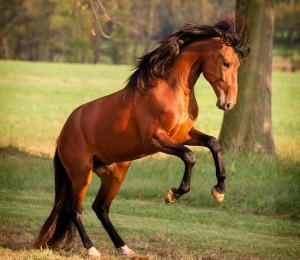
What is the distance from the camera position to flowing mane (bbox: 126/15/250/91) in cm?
849

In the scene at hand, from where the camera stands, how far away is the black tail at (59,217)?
29.9 feet

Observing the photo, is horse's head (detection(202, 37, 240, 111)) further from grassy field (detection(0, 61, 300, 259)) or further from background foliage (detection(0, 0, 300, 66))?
background foliage (detection(0, 0, 300, 66))

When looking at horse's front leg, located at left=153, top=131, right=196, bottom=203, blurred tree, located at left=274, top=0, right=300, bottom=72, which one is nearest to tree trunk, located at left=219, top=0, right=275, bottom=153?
horse's front leg, located at left=153, top=131, right=196, bottom=203

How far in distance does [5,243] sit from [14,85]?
109ft

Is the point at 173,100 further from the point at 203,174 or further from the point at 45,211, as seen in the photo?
the point at 203,174

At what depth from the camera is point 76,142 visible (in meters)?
8.97

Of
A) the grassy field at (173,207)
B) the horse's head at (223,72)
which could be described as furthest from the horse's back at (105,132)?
the grassy field at (173,207)

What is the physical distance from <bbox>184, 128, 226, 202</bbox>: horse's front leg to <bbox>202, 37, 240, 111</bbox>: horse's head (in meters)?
0.40

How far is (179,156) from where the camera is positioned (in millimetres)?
8133

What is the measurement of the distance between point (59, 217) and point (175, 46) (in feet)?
7.39

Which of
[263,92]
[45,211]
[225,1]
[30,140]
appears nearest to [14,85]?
[30,140]

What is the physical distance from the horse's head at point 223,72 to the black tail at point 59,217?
2026 mm

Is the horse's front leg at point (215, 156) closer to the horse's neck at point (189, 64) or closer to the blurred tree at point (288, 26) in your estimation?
the horse's neck at point (189, 64)

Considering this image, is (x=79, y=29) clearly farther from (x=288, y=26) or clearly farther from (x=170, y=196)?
(x=170, y=196)
